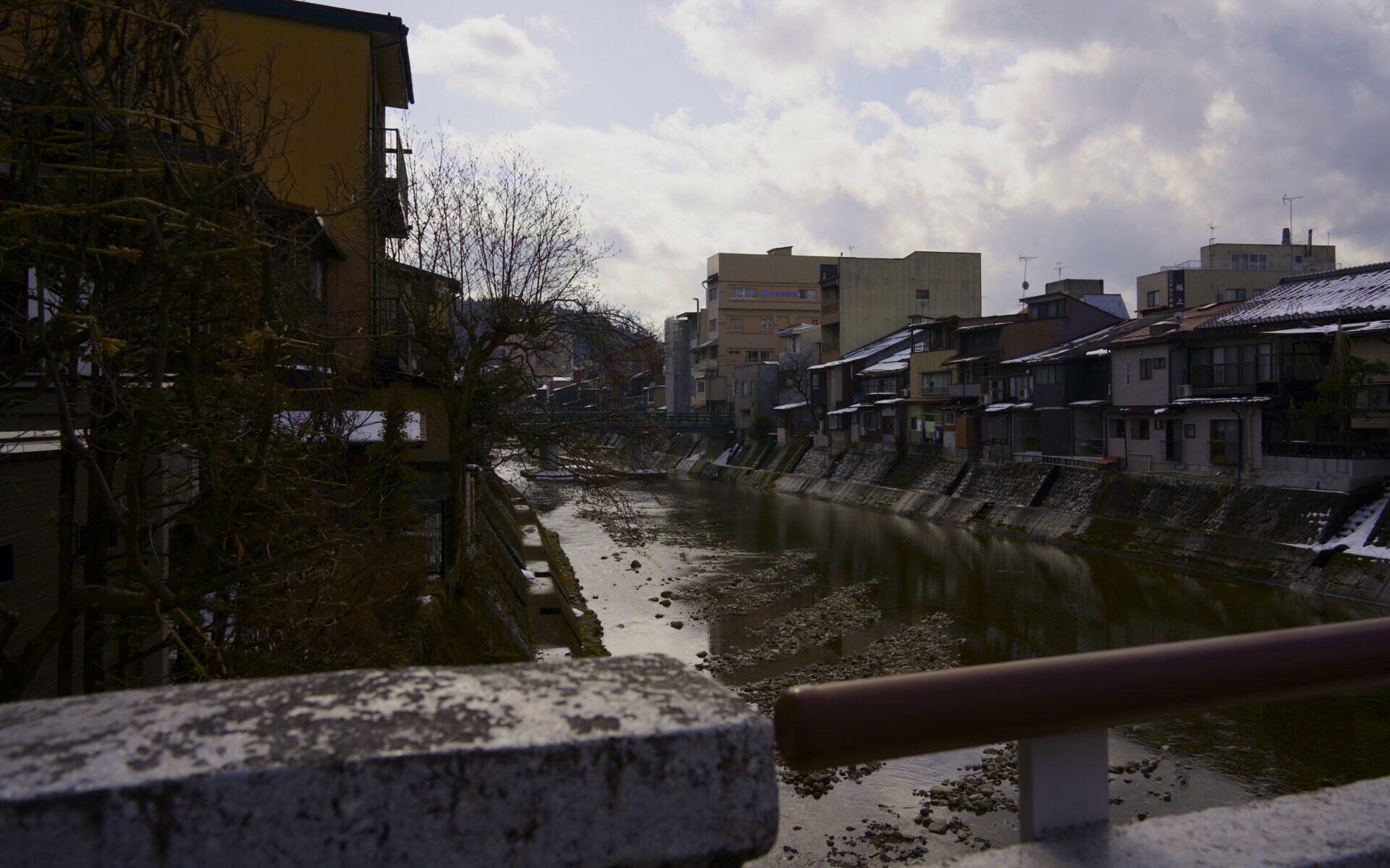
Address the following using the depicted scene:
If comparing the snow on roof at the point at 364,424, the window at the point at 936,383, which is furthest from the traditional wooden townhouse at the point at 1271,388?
the snow on roof at the point at 364,424

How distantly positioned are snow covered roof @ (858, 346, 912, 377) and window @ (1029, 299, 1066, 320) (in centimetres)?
761

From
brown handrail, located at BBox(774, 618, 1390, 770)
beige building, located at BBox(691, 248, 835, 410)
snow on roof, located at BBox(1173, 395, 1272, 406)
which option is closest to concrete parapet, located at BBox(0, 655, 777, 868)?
brown handrail, located at BBox(774, 618, 1390, 770)

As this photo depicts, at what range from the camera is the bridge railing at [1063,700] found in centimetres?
147

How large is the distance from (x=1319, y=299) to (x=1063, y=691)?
31.5 m

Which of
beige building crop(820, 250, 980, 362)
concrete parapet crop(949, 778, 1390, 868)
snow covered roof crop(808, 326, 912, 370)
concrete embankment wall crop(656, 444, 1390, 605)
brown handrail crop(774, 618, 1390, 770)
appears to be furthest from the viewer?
beige building crop(820, 250, 980, 362)

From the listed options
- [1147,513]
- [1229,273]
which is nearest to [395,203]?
[1147,513]

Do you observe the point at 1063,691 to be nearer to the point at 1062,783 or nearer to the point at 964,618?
the point at 1062,783

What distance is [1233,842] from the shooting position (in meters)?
1.75

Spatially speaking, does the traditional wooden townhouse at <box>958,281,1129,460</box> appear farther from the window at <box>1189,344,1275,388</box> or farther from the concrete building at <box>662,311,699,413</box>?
the concrete building at <box>662,311,699,413</box>

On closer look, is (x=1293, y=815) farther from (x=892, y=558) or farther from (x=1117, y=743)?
Result: (x=892, y=558)

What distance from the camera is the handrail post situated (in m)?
1.75

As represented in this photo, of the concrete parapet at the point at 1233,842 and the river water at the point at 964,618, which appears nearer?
the concrete parapet at the point at 1233,842

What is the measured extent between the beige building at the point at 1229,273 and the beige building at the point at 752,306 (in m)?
25.6

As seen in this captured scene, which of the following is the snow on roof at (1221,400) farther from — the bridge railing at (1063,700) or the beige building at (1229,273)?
the bridge railing at (1063,700)
